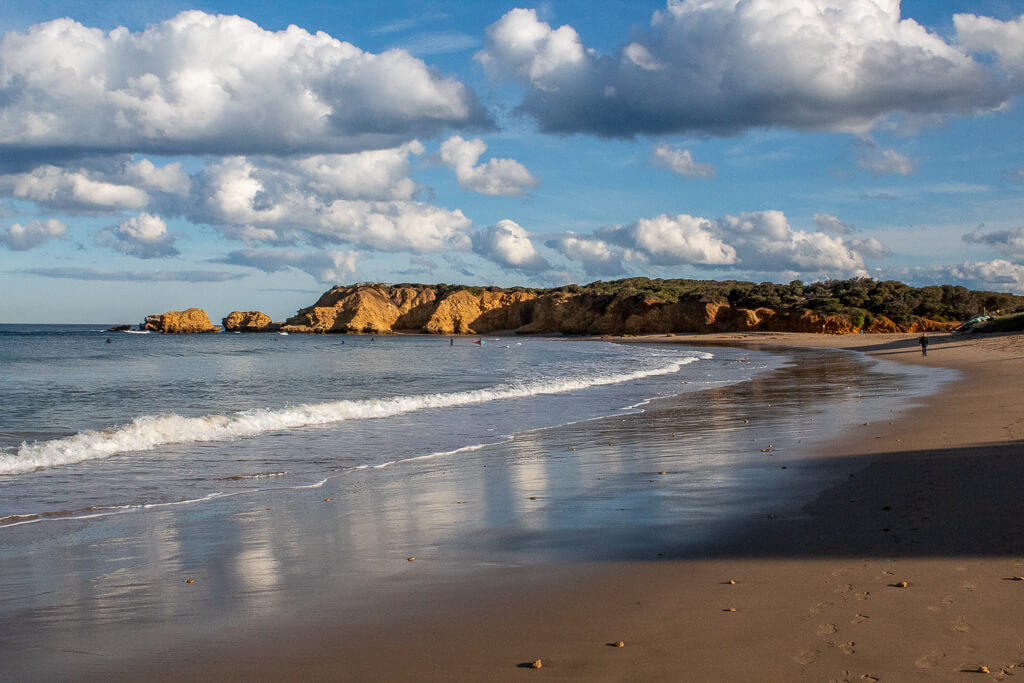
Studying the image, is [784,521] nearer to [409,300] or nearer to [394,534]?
[394,534]

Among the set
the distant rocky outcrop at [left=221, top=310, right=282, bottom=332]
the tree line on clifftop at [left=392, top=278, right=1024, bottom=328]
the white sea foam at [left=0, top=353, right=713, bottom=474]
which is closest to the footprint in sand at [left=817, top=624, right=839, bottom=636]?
the white sea foam at [left=0, top=353, right=713, bottom=474]

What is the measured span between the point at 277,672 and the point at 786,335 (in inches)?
2901

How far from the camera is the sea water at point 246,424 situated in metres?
9.37

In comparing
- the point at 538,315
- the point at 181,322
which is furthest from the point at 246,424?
the point at 181,322

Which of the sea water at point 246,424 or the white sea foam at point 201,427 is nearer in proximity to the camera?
the sea water at point 246,424

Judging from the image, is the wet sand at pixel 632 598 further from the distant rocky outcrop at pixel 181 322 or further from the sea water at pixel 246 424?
the distant rocky outcrop at pixel 181 322

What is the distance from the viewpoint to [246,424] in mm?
15070

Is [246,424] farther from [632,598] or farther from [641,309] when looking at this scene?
[641,309]

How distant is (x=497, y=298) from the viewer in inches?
5212

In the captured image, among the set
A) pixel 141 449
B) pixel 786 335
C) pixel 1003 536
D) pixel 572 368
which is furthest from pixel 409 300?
pixel 1003 536

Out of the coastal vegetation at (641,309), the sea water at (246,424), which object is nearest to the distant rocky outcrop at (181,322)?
the coastal vegetation at (641,309)

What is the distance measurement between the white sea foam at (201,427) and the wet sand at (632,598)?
5122 millimetres

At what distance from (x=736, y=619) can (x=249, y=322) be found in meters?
145

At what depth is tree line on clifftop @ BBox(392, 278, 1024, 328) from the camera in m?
71.7
